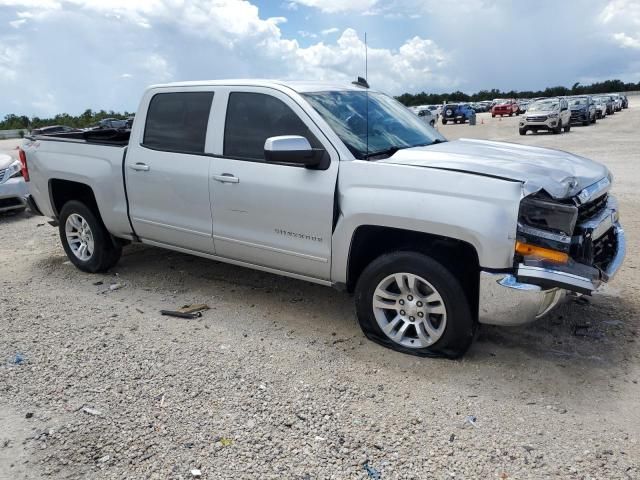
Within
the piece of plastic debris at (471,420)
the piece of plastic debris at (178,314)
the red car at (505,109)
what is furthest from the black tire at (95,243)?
the red car at (505,109)

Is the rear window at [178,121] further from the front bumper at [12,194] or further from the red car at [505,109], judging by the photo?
the red car at [505,109]

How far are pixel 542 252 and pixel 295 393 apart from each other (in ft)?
5.65

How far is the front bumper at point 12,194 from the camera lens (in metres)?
9.10

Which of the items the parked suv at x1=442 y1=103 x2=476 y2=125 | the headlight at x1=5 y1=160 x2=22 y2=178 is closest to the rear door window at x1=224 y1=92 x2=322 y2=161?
the headlight at x1=5 y1=160 x2=22 y2=178

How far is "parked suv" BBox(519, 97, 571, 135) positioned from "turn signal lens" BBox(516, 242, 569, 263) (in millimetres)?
26134

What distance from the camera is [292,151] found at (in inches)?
148

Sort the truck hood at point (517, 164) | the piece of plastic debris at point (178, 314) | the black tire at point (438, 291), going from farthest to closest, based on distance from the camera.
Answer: the piece of plastic debris at point (178, 314)
the black tire at point (438, 291)
the truck hood at point (517, 164)

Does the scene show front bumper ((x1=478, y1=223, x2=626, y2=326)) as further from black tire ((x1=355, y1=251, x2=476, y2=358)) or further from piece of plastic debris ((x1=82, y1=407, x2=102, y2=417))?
piece of plastic debris ((x1=82, y1=407, x2=102, y2=417))

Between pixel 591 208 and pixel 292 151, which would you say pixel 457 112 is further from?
pixel 292 151

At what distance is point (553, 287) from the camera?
3277mm

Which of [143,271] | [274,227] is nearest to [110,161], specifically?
[143,271]

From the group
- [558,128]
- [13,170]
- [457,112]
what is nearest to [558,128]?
[558,128]

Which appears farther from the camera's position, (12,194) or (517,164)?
(12,194)

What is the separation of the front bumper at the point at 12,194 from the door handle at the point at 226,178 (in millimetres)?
6065
